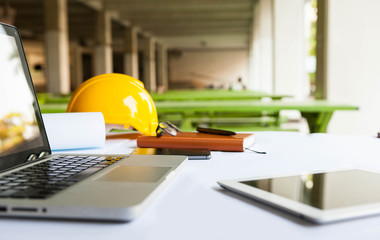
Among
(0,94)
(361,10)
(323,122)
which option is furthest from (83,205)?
(361,10)

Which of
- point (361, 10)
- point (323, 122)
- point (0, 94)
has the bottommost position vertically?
point (323, 122)

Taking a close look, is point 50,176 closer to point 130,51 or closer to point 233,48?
point 130,51

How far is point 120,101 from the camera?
142 cm

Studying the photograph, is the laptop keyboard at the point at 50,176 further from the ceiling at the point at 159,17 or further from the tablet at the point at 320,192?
the ceiling at the point at 159,17

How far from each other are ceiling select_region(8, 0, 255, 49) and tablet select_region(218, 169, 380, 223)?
42.4 ft

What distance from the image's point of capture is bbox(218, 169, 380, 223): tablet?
54cm

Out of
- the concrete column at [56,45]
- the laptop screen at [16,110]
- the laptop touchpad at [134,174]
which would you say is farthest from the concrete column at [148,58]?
the laptop touchpad at [134,174]

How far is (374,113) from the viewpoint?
3990mm

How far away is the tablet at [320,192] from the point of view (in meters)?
0.54

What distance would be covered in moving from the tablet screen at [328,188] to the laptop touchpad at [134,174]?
163 mm

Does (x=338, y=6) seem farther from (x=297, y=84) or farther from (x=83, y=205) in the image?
(x=297, y=84)

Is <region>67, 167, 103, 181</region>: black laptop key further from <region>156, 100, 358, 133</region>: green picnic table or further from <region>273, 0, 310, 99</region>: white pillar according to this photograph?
<region>273, 0, 310, 99</region>: white pillar

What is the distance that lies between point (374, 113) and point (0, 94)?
3.84 meters

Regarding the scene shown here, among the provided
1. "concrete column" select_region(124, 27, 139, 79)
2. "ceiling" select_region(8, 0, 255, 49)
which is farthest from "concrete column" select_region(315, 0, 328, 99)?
"concrete column" select_region(124, 27, 139, 79)
